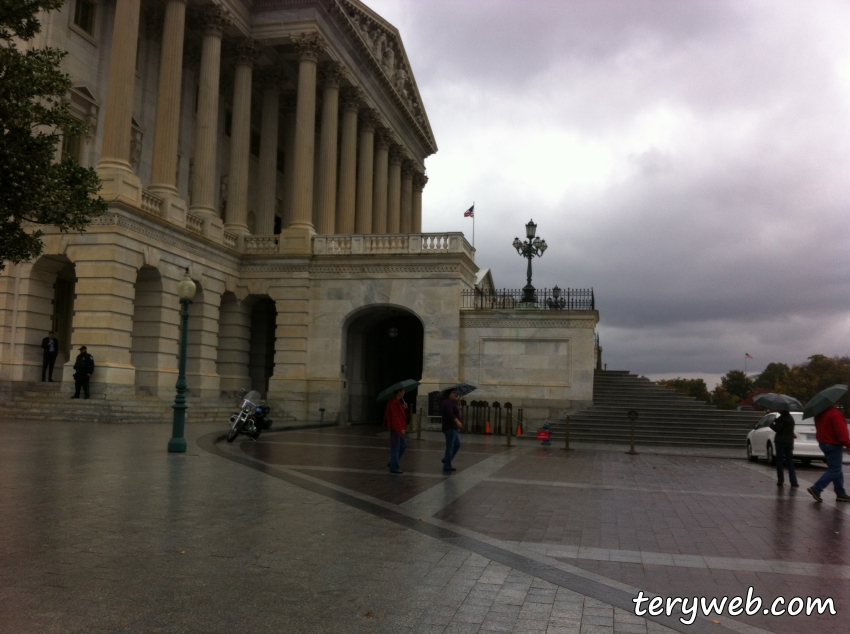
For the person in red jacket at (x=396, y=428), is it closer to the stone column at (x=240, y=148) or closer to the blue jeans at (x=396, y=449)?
the blue jeans at (x=396, y=449)

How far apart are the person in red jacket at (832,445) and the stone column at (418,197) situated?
48.0 meters

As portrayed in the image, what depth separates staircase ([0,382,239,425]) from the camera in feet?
75.6

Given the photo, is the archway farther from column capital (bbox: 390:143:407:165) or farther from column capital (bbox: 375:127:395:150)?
column capital (bbox: 390:143:407:165)

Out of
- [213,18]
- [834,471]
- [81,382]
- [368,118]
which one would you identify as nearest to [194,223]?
[81,382]

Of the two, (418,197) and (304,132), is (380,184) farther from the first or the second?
(304,132)

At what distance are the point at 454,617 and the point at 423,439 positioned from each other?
65.3ft

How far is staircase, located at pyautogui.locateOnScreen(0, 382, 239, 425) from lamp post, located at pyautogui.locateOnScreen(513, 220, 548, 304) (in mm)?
14994

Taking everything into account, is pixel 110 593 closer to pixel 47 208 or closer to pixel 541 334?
pixel 47 208

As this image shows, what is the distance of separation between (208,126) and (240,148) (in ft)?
8.53

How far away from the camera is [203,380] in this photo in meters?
31.0

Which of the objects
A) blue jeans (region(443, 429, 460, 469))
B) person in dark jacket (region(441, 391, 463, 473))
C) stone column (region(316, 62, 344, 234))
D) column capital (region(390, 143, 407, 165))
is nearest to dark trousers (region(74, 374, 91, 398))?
person in dark jacket (region(441, 391, 463, 473))

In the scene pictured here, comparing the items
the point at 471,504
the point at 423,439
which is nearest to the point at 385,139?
the point at 423,439

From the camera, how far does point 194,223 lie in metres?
31.5

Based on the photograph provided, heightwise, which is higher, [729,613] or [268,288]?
[268,288]
